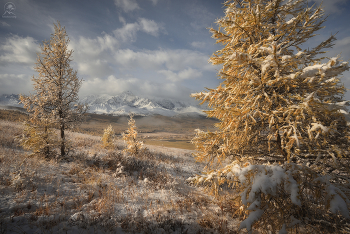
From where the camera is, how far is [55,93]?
7934 millimetres

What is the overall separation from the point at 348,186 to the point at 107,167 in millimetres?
9727

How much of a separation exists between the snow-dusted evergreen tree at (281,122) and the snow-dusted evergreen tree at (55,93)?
8.10 m

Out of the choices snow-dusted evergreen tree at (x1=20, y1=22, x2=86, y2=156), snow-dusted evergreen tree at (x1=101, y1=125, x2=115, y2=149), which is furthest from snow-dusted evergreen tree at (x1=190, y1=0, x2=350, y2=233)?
snow-dusted evergreen tree at (x1=101, y1=125, x2=115, y2=149)

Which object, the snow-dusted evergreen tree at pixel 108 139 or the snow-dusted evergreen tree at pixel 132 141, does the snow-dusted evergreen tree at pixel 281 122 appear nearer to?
the snow-dusted evergreen tree at pixel 132 141

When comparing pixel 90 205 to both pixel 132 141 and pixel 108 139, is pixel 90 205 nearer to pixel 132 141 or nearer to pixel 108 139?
pixel 132 141

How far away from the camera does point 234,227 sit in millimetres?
4305

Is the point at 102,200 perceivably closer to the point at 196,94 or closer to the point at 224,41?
the point at 196,94

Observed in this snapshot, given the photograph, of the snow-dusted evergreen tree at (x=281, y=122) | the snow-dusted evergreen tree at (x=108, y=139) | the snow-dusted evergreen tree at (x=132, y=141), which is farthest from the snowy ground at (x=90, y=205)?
the snow-dusted evergreen tree at (x=108, y=139)

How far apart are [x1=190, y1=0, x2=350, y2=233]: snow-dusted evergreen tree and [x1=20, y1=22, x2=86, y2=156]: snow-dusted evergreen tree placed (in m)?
8.10

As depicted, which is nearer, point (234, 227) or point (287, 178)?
point (287, 178)

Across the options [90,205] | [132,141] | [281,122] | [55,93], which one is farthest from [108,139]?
[281,122]

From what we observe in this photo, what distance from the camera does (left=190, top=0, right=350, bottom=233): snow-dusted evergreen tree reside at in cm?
264

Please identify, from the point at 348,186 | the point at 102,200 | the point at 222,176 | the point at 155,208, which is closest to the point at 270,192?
the point at 222,176

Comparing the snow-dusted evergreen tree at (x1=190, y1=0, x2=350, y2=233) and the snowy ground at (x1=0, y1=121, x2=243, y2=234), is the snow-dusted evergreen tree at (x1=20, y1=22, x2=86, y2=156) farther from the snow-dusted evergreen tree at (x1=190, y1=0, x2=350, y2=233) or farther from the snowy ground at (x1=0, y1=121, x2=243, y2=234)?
the snow-dusted evergreen tree at (x1=190, y1=0, x2=350, y2=233)
